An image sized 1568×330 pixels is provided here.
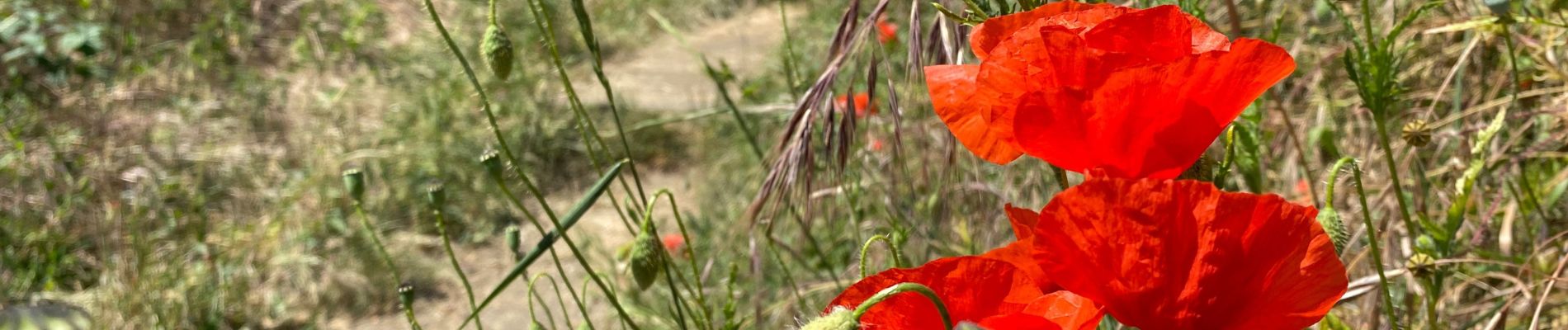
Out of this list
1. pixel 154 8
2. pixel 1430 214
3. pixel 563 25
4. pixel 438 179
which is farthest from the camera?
pixel 563 25

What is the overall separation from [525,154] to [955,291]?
12.2 feet

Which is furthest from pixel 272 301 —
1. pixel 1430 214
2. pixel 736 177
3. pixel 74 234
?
pixel 1430 214

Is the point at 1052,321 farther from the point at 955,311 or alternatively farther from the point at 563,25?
the point at 563,25

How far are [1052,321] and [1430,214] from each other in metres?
1.48

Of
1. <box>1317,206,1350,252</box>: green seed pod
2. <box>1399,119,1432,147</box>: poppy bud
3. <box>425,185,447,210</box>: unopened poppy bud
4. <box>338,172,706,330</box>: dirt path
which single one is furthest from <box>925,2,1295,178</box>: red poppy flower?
<box>338,172,706,330</box>: dirt path

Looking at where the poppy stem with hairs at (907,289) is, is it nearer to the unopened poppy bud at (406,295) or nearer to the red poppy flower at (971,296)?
the red poppy flower at (971,296)

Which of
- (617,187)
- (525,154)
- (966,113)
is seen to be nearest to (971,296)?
(966,113)

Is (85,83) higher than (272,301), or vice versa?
(85,83)

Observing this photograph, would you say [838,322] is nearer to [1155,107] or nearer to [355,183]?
[1155,107]

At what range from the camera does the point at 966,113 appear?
85cm

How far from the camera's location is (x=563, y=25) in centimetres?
546

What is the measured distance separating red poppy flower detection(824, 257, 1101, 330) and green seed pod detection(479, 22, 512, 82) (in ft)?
2.14

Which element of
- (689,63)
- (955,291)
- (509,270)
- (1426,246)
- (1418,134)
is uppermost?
(955,291)

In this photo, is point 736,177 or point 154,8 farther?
point 154,8
